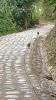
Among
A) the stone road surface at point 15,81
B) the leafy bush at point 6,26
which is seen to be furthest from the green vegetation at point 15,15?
the stone road surface at point 15,81

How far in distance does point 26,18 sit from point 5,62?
26.8 metres

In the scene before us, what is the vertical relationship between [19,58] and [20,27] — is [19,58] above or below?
above

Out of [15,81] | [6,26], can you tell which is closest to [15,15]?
[6,26]

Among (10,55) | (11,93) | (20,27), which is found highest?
(11,93)

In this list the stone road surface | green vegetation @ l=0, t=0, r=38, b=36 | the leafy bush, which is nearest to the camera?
the stone road surface

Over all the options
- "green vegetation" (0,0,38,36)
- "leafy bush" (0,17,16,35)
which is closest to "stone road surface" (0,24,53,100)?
"leafy bush" (0,17,16,35)

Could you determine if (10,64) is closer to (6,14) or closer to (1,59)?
(1,59)

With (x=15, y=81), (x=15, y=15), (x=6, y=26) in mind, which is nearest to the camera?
(x=15, y=81)

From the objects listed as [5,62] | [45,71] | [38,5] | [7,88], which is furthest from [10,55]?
[38,5]

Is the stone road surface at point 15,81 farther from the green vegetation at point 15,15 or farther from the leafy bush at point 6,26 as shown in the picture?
the green vegetation at point 15,15

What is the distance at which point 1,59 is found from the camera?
49.0ft

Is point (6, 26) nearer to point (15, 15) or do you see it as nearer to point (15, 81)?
point (15, 15)

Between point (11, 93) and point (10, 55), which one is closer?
point (11, 93)

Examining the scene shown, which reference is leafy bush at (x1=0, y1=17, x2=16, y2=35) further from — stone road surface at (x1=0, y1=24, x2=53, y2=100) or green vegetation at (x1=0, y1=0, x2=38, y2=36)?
stone road surface at (x1=0, y1=24, x2=53, y2=100)
